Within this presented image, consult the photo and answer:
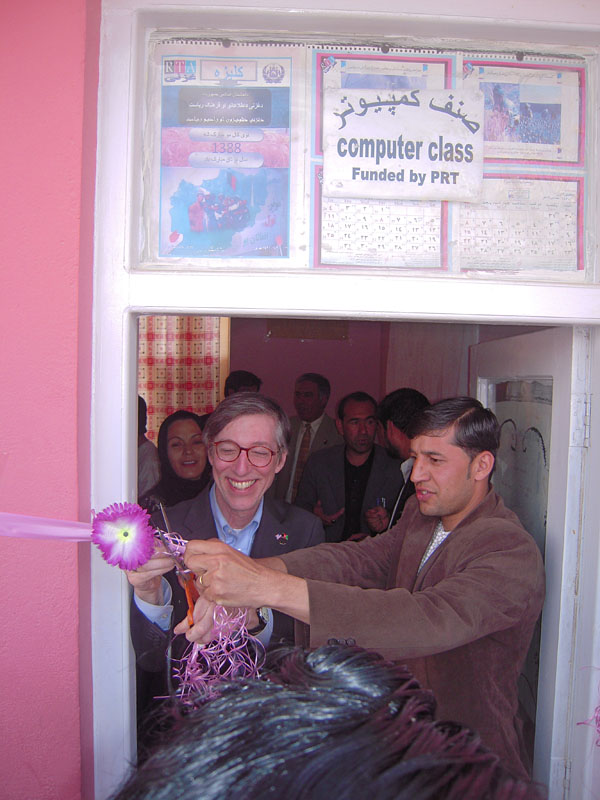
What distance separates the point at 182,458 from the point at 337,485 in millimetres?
1092

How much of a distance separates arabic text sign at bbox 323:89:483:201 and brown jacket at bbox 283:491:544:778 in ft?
3.41

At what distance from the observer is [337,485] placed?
4.08 m

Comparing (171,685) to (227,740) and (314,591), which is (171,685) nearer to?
(314,591)

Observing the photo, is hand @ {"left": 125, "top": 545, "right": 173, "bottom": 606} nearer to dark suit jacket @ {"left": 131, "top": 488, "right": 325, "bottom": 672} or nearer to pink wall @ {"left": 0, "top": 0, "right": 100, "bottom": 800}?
pink wall @ {"left": 0, "top": 0, "right": 100, "bottom": 800}

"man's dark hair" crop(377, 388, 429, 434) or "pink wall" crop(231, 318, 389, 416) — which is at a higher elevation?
"pink wall" crop(231, 318, 389, 416)

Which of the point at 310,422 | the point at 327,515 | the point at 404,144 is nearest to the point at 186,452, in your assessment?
the point at 327,515

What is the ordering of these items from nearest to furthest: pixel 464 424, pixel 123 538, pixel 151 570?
pixel 123 538
pixel 151 570
pixel 464 424

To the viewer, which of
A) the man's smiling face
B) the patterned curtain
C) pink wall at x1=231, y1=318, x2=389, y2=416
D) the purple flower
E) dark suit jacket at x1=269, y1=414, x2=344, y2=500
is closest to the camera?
the purple flower

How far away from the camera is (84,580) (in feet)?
5.08

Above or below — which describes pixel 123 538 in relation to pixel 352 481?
above

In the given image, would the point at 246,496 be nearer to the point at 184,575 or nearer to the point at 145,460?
the point at 184,575

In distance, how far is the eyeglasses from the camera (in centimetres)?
222

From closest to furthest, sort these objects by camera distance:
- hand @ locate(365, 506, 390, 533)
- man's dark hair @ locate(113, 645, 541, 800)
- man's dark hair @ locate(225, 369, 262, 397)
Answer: man's dark hair @ locate(113, 645, 541, 800), hand @ locate(365, 506, 390, 533), man's dark hair @ locate(225, 369, 262, 397)

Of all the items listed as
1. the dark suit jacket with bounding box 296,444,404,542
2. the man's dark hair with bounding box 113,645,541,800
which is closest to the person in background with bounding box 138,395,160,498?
the dark suit jacket with bounding box 296,444,404,542
